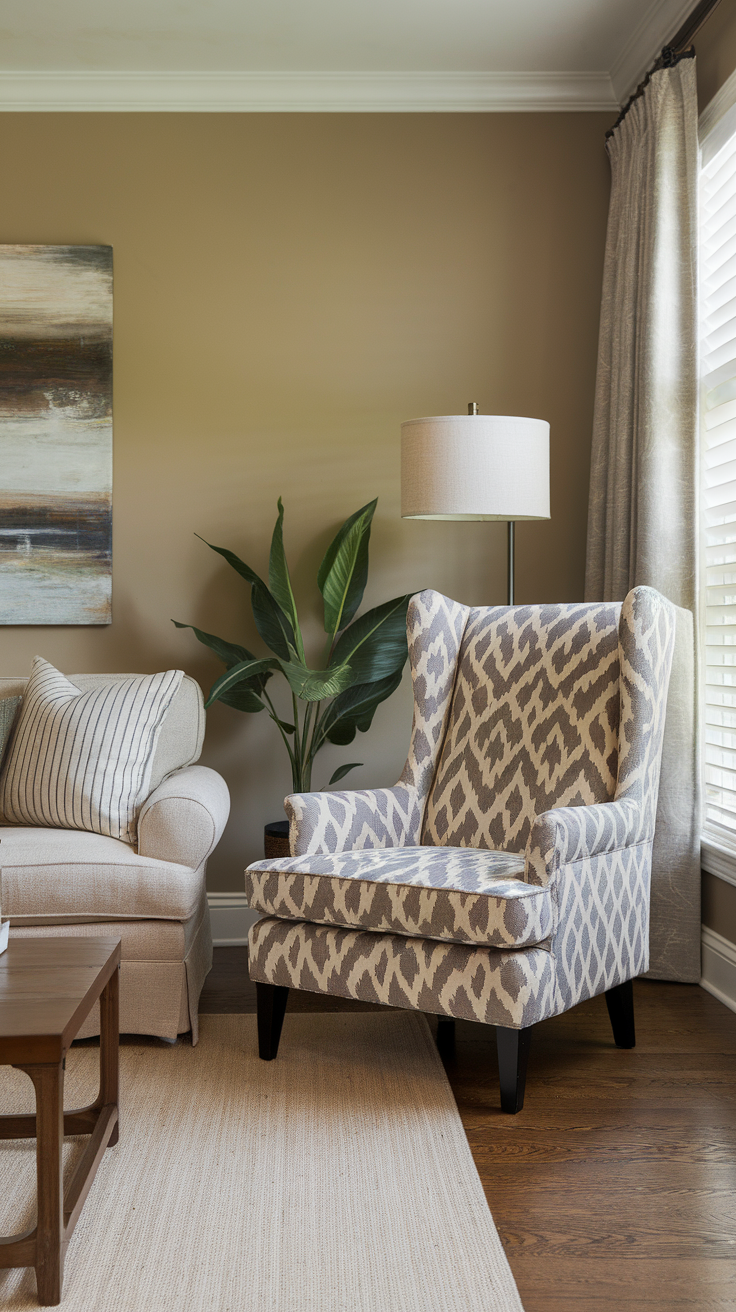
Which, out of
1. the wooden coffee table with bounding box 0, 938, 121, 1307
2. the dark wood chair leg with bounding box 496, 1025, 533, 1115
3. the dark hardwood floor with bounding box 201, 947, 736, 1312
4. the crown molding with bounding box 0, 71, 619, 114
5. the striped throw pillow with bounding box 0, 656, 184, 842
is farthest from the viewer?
the crown molding with bounding box 0, 71, 619, 114

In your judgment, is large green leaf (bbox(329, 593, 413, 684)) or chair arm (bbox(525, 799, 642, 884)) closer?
chair arm (bbox(525, 799, 642, 884))

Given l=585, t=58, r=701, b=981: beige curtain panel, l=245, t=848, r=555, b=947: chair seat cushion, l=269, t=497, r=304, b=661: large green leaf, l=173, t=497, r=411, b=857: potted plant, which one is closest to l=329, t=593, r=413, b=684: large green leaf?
l=173, t=497, r=411, b=857: potted plant

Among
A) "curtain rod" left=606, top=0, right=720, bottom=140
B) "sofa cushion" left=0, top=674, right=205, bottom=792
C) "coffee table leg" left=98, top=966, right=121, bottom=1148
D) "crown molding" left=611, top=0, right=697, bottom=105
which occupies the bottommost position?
"coffee table leg" left=98, top=966, right=121, bottom=1148

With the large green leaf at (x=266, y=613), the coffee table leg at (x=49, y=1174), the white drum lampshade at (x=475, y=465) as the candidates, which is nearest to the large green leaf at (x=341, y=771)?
the large green leaf at (x=266, y=613)

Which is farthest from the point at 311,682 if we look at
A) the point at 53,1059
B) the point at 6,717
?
the point at 53,1059

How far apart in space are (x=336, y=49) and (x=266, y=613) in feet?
5.82

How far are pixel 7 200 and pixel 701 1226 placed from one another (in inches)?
134

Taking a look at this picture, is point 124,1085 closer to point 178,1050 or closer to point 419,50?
point 178,1050

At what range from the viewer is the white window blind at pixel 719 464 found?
8.47 ft

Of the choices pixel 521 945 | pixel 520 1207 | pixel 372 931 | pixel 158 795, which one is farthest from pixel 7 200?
pixel 520 1207

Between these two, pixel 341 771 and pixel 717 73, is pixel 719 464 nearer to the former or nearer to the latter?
pixel 717 73

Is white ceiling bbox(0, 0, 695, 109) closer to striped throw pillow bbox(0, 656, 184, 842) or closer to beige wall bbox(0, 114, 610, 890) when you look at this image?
beige wall bbox(0, 114, 610, 890)

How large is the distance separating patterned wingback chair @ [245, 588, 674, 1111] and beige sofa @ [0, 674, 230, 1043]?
19 cm

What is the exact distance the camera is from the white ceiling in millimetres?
2859
